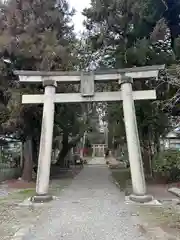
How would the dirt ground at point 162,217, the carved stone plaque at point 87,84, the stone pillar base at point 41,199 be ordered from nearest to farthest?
the dirt ground at point 162,217 < the stone pillar base at point 41,199 < the carved stone plaque at point 87,84

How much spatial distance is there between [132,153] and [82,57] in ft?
23.4

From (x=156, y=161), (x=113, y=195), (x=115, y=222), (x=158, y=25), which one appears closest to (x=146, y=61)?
(x=158, y=25)

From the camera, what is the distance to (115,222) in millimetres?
7406

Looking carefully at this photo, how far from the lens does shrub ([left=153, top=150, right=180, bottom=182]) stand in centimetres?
1433

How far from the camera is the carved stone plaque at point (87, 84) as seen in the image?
37.0ft

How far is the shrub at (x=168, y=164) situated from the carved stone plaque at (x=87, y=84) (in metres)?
5.01

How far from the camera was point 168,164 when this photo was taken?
14297 mm

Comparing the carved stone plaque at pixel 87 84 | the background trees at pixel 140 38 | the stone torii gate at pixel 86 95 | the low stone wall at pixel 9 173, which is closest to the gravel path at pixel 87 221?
the stone torii gate at pixel 86 95

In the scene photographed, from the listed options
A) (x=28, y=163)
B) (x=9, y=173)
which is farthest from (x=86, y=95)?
(x=9, y=173)

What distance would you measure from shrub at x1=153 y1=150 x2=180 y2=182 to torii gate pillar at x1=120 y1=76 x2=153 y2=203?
399cm

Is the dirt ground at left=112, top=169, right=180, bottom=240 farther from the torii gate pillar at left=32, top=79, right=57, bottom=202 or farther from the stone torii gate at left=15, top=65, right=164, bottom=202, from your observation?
the torii gate pillar at left=32, top=79, right=57, bottom=202

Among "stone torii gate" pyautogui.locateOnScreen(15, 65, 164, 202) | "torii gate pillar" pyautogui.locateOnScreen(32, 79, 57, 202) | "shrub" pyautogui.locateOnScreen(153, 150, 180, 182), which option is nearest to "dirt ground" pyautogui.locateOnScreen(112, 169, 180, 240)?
"stone torii gate" pyautogui.locateOnScreen(15, 65, 164, 202)

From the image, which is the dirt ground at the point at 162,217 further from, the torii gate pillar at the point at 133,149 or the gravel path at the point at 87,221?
the torii gate pillar at the point at 133,149

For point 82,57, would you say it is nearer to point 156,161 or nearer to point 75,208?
point 156,161
